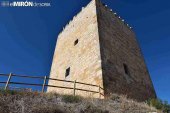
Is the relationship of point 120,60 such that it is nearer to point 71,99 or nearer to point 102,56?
point 102,56

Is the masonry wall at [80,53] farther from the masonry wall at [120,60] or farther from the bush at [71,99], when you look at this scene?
the bush at [71,99]

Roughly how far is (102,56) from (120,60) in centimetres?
201

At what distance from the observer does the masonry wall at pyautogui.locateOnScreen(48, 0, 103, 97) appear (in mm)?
11147

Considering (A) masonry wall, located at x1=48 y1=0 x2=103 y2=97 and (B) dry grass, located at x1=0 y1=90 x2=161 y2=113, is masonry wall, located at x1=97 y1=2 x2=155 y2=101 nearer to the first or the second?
(A) masonry wall, located at x1=48 y1=0 x2=103 y2=97

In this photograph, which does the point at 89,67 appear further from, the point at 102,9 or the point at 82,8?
the point at 82,8

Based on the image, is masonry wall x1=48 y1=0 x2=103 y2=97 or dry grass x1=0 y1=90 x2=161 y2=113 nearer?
dry grass x1=0 y1=90 x2=161 y2=113

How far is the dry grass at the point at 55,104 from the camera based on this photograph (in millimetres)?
6430

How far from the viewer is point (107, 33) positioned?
13.4 meters

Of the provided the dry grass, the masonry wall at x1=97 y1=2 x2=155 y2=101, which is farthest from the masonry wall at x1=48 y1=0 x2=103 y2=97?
the dry grass

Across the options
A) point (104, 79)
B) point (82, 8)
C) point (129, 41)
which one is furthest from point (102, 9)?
point (104, 79)

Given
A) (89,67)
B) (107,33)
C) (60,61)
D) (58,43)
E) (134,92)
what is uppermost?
(58,43)

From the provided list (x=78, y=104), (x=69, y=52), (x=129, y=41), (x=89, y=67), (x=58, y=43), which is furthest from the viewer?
(x=58, y=43)

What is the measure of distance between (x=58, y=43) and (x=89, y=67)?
724cm

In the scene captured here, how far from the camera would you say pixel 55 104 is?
7.03 metres
